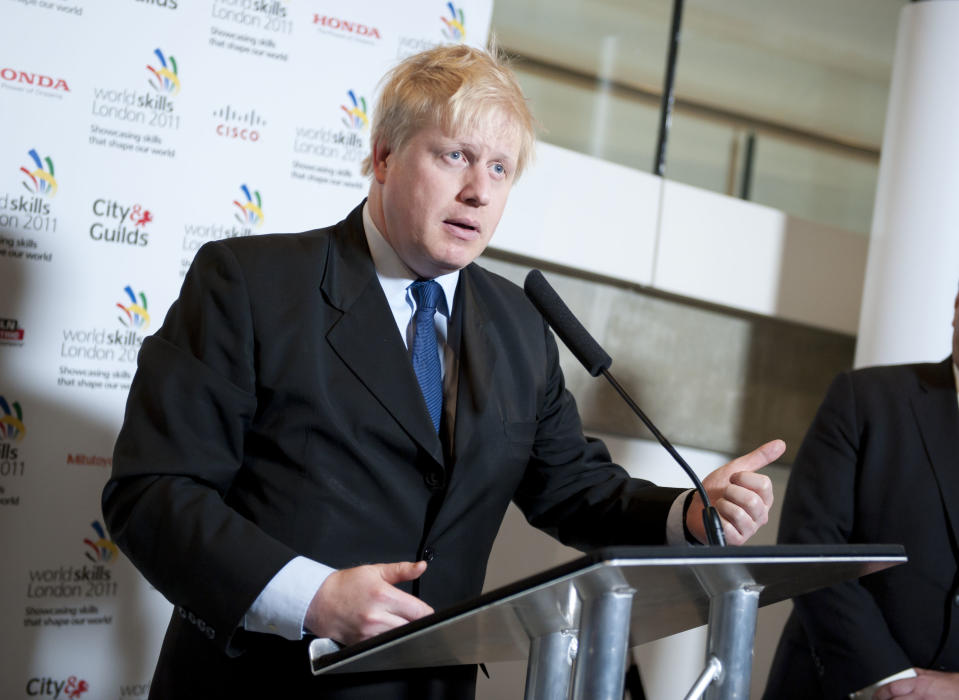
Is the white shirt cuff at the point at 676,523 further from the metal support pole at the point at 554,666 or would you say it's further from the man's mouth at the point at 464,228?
the man's mouth at the point at 464,228

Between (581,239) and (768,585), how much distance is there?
231 centimetres

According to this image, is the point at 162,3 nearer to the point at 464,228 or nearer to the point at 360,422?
the point at 464,228

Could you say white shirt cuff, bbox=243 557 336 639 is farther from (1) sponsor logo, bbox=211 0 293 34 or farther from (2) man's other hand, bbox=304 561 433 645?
(1) sponsor logo, bbox=211 0 293 34

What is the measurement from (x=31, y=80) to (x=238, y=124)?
525mm

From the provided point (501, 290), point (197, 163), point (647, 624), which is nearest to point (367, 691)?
point (647, 624)

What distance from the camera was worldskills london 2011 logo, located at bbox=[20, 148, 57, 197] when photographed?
2.48m

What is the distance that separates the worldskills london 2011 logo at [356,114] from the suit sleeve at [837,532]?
151 cm

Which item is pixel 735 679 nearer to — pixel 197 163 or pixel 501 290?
pixel 501 290

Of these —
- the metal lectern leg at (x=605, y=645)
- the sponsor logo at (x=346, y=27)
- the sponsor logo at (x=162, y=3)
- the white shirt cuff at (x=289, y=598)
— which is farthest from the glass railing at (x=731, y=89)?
the metal lectern leg at (x=605, y=645)

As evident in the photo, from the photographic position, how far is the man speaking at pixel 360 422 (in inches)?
57.1

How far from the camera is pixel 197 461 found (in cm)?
148

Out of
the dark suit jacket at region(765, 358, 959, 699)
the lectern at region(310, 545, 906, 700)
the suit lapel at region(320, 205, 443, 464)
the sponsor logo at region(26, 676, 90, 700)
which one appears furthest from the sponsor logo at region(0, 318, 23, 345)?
the dark suit jacket at region(765, 358, 959, 699)

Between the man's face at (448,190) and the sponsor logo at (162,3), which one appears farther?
the sponsor logo at (162,3)

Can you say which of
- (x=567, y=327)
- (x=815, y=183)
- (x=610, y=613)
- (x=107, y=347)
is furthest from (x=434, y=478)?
(x=815, y=183)
